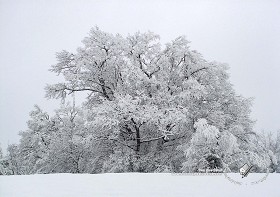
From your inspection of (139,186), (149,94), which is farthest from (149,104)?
(139,186)

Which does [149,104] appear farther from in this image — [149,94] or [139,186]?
[139,186]

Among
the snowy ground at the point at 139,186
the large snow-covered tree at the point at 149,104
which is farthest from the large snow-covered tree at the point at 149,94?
the snowy ground at the point at 139,186

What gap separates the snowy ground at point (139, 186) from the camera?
15.4 ft

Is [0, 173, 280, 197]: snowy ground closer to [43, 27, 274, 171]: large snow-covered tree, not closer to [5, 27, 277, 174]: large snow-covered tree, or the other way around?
[5, 27, 277, 174]: large snow-covered tree

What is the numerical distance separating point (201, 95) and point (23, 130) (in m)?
Result: 13.9

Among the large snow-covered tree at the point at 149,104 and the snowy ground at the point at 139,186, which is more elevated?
the large snow-covered tree at the point at 149,104

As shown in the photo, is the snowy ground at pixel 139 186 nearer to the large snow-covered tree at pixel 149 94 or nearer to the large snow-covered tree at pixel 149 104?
the large snow-covered tree at pixel 149 104

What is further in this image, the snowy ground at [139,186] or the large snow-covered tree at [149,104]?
the large snow-covered tree at [149,104]

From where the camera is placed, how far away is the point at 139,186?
504 cm

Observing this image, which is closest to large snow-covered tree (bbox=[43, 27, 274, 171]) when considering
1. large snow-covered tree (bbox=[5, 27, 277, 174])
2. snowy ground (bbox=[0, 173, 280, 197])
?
large snow-covered tree (bbox=[5, 27, 277, 174])

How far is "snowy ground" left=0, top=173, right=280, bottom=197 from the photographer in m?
4.70

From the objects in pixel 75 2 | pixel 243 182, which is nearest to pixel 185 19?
pixel 75 2

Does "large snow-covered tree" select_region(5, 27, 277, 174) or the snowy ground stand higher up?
"large snow-covered tree" select_region(5, 27, 277, 174)

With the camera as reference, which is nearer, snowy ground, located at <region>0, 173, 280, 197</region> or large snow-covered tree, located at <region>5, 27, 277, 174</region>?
snowy ground, located at <region>0, 173, 280, 197</region>
